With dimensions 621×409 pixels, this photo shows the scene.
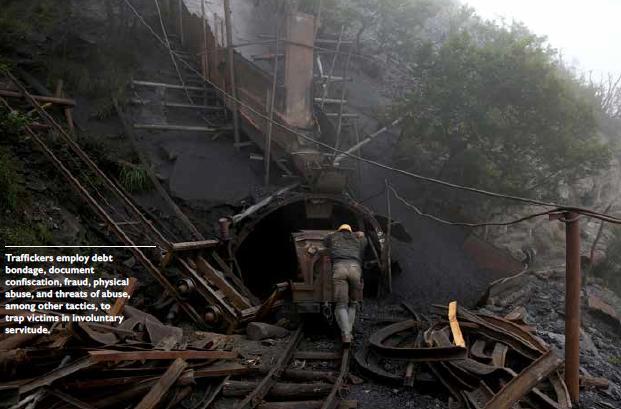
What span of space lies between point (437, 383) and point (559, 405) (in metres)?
1.39

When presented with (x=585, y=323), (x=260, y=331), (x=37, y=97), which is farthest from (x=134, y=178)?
(x=585, y=323)

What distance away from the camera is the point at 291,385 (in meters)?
5.38

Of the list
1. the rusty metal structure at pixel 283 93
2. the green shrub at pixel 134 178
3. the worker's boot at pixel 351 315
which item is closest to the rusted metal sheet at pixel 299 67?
the rusty metal structure at pixel 283 93

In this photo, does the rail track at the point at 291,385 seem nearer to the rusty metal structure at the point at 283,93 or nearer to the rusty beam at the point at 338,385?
the rusty beam at the point at 338,385

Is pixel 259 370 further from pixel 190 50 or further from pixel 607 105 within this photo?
pixel 607 105

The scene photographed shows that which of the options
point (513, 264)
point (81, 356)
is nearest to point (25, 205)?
point (81, 356)

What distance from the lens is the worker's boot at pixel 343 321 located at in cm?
667

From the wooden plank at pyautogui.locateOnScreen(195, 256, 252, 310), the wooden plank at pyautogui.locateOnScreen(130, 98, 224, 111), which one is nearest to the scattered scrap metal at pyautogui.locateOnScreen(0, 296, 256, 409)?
the wooden plank at pyautogui.locateOnScreen(195, 256, 252, 310)

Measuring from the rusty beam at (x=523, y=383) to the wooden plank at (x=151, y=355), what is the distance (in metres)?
3.19

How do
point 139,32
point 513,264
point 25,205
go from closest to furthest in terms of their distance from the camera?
point 25,205 → point 513,264 → point 139,32

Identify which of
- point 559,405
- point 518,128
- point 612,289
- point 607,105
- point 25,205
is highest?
point 607,105

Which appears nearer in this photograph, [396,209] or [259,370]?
[259,370]

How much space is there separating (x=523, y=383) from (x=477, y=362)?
915mm

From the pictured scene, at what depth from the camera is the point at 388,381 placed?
18.5ft
